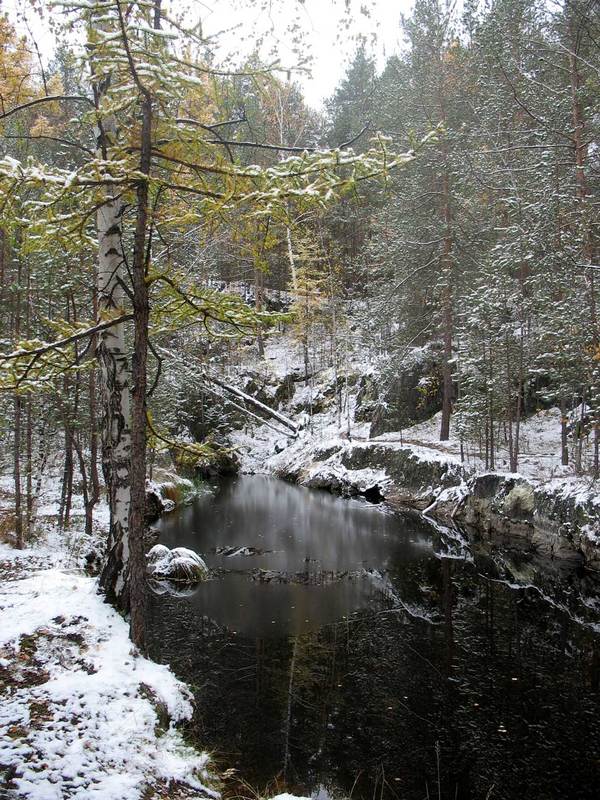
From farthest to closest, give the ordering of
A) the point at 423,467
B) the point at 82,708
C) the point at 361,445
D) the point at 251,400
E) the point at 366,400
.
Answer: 1. the point at 366,400
2. the point at 361,445
3. the point at 423,467
4. the point at 251,400
5. the point at 82,708

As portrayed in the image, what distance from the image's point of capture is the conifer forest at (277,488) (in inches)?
171

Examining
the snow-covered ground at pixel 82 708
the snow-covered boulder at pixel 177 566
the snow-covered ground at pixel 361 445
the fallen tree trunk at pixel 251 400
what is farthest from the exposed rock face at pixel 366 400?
the snow-covered ground at pixel 82 708

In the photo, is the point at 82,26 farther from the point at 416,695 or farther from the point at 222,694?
the point at 416,695

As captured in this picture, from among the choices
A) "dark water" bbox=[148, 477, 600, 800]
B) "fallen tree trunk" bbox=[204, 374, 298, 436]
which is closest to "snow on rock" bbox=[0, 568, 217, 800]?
"dark water" bbox=[148, 477, 600, 800]

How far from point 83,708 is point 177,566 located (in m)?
7.39

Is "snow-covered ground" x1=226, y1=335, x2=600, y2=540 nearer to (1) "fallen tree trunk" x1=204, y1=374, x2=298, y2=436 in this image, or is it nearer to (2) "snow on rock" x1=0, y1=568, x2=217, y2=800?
(1) "fallen tree trunk" x1=204, y1=374, x2=298, y2=436

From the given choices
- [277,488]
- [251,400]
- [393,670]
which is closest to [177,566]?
[393,670]

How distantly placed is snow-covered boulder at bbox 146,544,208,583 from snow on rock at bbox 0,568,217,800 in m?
5.47

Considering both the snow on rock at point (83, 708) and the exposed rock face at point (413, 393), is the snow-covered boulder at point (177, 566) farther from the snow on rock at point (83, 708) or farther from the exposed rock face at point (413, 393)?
the exposed rock face at point (413, 393)

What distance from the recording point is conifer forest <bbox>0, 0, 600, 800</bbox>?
434 centimetres

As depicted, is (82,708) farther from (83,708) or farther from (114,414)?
(114,414)

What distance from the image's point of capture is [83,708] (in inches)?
164

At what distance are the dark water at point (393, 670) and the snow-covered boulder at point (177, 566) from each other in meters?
0.44

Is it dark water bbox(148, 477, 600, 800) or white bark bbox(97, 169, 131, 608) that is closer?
dark water bbox(148, 477, 600, 800)
